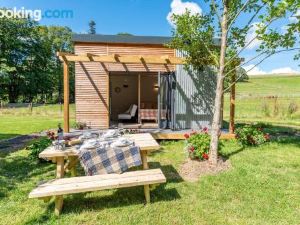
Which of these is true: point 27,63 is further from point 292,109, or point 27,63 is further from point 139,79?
point 292,109

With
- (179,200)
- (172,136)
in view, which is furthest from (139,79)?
(179,200)

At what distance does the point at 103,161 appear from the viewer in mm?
4047

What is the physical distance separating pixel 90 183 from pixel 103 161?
0.52 m

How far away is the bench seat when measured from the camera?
11.1 feet

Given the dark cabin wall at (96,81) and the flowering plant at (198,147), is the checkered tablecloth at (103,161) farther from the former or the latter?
the dark cabin wall at (96,81)

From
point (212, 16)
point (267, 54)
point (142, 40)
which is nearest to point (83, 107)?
point (142, 40)

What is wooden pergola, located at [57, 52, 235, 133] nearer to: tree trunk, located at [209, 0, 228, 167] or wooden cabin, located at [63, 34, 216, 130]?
wooden cabin, located at [63, 34, 216, 130]

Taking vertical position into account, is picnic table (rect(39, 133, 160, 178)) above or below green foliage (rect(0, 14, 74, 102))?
below

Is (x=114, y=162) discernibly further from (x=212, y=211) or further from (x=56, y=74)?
(x=56, y=74)

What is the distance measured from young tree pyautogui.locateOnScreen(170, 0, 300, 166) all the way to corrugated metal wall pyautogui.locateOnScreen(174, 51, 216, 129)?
239 cm

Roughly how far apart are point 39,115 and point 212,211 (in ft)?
55.3

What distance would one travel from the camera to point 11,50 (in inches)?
1201

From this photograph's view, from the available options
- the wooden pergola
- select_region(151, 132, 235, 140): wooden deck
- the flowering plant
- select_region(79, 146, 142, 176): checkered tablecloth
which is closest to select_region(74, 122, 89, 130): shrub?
the wooden pergola

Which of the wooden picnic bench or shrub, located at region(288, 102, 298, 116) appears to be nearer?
the wooden picnic bench
